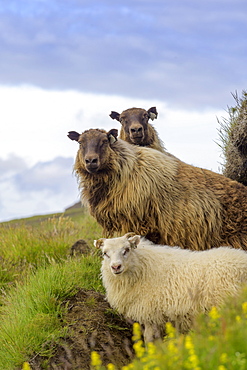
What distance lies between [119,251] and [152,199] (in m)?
1.86

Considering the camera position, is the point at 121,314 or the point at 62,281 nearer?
the point at 121,314

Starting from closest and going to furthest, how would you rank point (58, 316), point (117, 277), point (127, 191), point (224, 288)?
point (224, 288) → point (117, 277) → point (58, 316) → point (127, 191)

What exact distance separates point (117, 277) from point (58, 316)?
1303 millimetres

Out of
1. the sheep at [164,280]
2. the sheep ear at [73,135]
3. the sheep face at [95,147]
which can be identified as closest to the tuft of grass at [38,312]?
the sheep at [164,280]

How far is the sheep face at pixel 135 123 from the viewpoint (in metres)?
10.7

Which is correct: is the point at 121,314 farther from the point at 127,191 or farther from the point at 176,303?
the point at 127,191

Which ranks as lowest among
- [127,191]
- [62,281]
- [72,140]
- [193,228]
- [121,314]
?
[121,314]

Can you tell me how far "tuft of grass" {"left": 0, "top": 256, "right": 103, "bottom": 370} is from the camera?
304 inches

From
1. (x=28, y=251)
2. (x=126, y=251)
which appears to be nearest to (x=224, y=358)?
(x=126, y=251)

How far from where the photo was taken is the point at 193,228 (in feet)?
30.4

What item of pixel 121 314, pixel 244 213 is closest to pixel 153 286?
pixel 121 314

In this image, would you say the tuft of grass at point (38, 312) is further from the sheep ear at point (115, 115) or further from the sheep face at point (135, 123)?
the sheep ear at point (115, 115)

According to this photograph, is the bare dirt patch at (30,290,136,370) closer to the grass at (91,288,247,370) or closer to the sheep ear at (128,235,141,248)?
the sheep ear at (128,235,141,248)

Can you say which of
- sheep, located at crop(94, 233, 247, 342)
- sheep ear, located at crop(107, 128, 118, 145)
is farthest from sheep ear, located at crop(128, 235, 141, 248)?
sheep ear, located at crop(107, 128, 118, 145)
